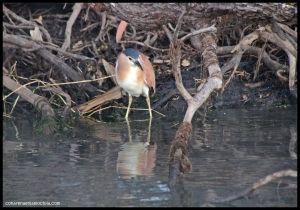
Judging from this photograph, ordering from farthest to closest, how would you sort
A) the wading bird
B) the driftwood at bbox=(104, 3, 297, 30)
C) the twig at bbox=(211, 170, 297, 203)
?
1. the wading bird
2. the driftwood at bbox=(104, 3, 297, 30)
3. the twig at bbox=(211, 170, 297, 203)

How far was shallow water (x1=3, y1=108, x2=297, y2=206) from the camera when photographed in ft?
14.7

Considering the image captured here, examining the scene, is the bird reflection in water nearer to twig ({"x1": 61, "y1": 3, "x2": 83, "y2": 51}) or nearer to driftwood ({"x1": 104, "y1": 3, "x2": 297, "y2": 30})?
driftwood ({"x1": 104, "y1": 3, "x2": 297, "y2": 30})

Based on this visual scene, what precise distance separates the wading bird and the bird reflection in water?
1.15 metres

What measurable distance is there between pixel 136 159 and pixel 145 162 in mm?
127

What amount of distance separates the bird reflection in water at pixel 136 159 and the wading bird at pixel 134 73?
1.15m

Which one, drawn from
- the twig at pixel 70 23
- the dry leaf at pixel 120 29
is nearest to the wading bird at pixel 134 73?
the dry leaf at pixel 120 29

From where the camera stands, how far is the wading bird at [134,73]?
714 centimetres

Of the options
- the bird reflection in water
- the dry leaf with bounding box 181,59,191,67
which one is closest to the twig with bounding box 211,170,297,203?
the bird reflection in water

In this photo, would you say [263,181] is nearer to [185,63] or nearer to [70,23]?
[185,63]

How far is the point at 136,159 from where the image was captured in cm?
540

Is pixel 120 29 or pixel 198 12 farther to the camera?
pixel 120 29

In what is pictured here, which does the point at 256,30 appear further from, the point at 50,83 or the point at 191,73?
the point at 50,83

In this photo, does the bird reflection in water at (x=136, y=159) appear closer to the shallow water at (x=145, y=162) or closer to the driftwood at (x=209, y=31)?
the shallow water at (x=145, y=162)

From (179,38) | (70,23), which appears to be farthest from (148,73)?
(70,23)
